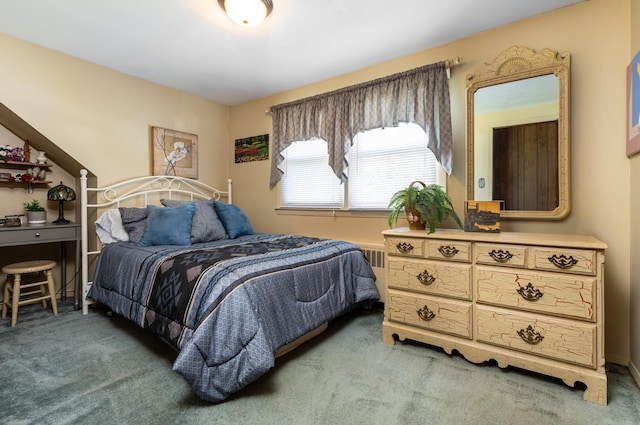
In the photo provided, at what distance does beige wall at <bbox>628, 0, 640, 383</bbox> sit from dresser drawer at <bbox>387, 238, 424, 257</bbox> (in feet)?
3.85

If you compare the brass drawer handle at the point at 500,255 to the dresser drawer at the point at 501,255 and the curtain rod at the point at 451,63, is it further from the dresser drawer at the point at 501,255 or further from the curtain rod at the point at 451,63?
the curtain rod at the point at 451,63

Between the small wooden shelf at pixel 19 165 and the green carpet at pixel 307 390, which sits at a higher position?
the small wooden shelf at pixel 19 165

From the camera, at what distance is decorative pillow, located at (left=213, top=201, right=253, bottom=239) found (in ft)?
10.2

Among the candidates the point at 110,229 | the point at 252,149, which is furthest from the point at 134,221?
the point at 252,149

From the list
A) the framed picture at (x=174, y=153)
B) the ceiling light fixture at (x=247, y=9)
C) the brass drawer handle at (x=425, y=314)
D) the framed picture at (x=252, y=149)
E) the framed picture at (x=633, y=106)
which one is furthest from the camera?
the framed picture at (x=252, y=149)

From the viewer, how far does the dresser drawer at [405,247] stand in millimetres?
2088

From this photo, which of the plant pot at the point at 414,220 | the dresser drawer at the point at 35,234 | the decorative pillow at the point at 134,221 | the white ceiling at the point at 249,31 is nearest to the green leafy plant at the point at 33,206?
the dresser drawer at the point at 35,234

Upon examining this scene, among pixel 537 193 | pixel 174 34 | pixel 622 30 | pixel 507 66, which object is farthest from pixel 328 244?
pixel 622 30

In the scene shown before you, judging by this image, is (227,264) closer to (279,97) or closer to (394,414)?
(394,414)

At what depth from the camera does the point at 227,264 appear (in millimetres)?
1820

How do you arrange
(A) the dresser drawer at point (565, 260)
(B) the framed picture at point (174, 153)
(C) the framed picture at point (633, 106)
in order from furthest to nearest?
(B) the framed picture at point (174, 153), (C) the framed picture at point (633, 106), (A) the dresser drawer at point (565, 260)

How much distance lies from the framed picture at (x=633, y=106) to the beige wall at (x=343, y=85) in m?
0.10

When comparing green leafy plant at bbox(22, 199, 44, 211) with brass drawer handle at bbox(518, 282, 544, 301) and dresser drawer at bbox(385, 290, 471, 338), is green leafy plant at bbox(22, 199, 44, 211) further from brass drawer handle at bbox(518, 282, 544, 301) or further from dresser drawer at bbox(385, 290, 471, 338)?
brass drawer handle at bbox(518, 282, 544, 301)

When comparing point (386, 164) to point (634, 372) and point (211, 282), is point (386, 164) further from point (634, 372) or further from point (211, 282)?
point (634, 372)
